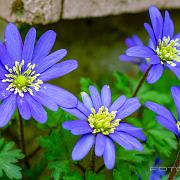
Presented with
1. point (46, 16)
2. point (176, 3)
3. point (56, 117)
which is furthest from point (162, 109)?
point (176, 3)

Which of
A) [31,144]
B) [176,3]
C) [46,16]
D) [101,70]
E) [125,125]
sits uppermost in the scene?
[176,3]

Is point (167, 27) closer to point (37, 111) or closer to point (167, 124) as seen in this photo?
point (167, 124)

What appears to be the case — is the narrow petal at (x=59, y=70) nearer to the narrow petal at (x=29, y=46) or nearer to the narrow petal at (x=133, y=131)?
the narrow petal at (x=29, y=46)

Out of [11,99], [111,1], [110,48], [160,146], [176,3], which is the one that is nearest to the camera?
[11,99]

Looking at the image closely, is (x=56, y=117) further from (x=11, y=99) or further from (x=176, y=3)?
(x=176, y=3)

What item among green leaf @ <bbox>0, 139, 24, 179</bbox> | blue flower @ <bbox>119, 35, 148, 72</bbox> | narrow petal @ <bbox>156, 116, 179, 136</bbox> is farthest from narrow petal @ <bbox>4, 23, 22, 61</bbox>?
blue flower @ <bbox>119, 35, 148, 72</bbox>

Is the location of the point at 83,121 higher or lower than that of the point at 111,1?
lower

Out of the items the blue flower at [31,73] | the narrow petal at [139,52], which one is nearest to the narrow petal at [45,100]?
the blue flower at [31,73]

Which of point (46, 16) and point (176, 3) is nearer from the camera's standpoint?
point (46, 16)
